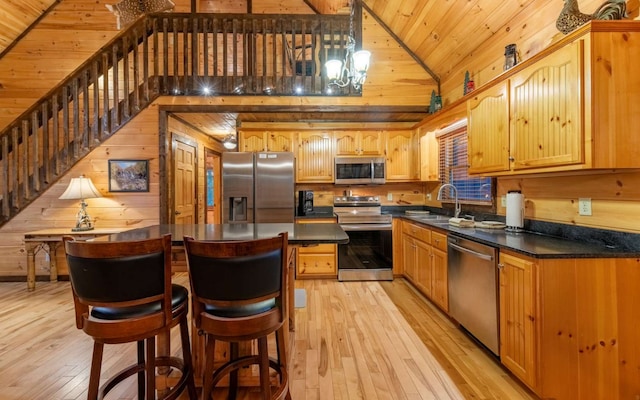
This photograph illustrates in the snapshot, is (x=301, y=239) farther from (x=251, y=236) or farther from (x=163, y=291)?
(x=163, y=291)

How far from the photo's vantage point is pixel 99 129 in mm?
4125

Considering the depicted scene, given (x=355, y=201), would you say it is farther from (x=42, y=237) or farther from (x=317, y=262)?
(x=42, y=237)

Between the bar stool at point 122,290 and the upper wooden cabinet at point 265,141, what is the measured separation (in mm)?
3292

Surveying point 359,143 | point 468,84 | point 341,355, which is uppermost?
point 468,84

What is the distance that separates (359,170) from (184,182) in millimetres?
2911

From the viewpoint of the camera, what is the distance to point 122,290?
4.35 feet

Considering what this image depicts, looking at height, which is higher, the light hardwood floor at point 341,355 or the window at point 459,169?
the window at point 459,169

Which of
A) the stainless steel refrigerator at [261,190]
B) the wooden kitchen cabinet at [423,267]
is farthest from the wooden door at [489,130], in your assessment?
the stainless steel refrigerator at [261,190]

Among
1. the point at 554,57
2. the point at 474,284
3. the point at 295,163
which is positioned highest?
the point at 554,57

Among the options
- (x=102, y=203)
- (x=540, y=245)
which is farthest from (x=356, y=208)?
(x=102, y=203)

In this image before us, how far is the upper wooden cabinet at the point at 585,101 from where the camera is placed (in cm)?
168

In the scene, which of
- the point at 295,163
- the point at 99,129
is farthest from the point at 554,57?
the point at 99,129

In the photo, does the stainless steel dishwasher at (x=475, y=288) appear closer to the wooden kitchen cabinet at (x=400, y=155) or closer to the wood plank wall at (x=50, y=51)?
the wooden kitchen cabinet at (x=400, y=155)

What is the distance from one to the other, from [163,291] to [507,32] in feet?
12.0
